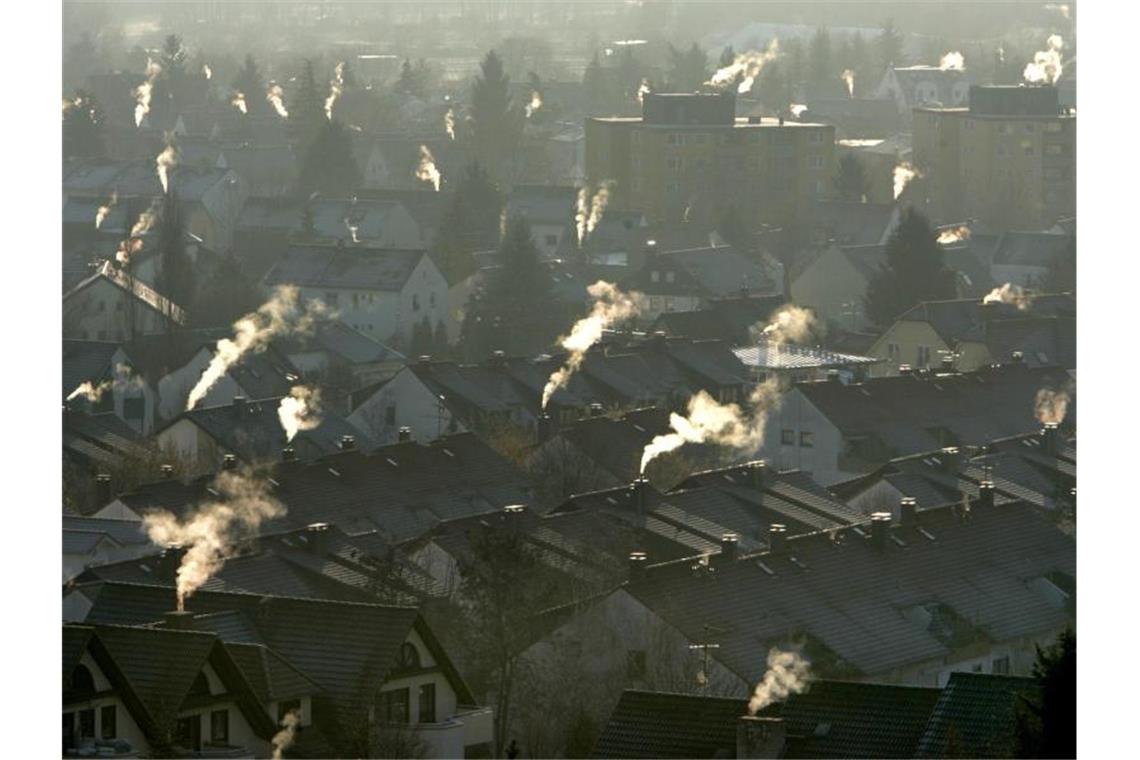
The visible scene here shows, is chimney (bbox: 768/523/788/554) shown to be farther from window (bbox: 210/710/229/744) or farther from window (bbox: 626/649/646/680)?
window (bbox: 210/710/229/744)

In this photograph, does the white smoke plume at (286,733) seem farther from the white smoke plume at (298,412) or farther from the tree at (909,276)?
the tree at (909,276)

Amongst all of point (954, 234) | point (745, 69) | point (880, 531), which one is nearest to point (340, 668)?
point (880, 531)

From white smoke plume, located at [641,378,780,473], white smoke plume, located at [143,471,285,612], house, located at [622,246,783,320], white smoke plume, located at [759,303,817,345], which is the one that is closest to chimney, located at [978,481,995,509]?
white smoke plume, located at [641,378,780,473]

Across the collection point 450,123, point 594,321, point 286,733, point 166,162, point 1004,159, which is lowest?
point 286,733

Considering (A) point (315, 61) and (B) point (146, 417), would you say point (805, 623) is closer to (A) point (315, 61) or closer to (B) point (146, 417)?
(B) point (146, 417)

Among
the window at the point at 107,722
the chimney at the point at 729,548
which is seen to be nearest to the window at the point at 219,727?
the window at the point at 107,722

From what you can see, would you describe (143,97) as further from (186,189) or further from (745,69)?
(186,189)
